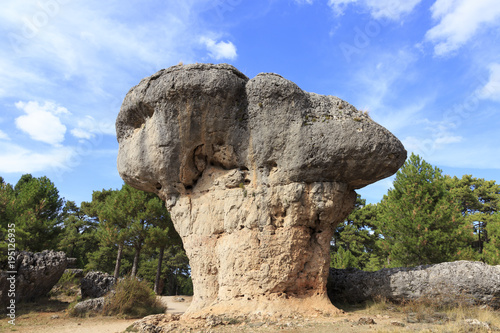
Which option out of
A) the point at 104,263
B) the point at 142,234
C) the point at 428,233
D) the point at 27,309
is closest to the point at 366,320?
the point at 428,233

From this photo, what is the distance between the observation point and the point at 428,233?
1471 cm

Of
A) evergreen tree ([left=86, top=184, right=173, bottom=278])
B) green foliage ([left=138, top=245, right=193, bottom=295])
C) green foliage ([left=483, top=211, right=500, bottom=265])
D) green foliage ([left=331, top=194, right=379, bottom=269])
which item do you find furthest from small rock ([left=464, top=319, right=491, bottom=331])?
green foliage ([left=138, top=245, right=193, bottom=295])

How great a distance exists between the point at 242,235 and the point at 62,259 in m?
9.61

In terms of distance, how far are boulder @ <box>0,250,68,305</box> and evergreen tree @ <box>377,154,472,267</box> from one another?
49.9 ft

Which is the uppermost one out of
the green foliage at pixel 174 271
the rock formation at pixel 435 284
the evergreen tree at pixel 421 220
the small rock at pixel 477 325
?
the evergreen tree at pixel 421 220

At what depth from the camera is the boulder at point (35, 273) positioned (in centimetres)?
1313

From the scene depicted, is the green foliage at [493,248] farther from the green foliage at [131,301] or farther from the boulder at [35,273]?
the boulder at [35,273]

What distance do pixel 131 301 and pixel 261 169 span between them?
7894mm

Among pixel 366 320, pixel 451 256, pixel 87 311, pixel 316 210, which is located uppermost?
pixel 316 210

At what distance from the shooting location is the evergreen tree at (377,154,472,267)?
48.4 ft

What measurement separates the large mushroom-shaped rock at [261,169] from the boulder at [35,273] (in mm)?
7690

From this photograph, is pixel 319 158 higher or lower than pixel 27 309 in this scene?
higher

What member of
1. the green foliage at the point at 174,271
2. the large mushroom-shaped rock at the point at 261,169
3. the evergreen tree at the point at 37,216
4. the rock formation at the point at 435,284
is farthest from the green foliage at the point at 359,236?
the evergreen tree at the point at 37,216

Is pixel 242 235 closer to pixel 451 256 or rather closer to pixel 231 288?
pixel 231 288
